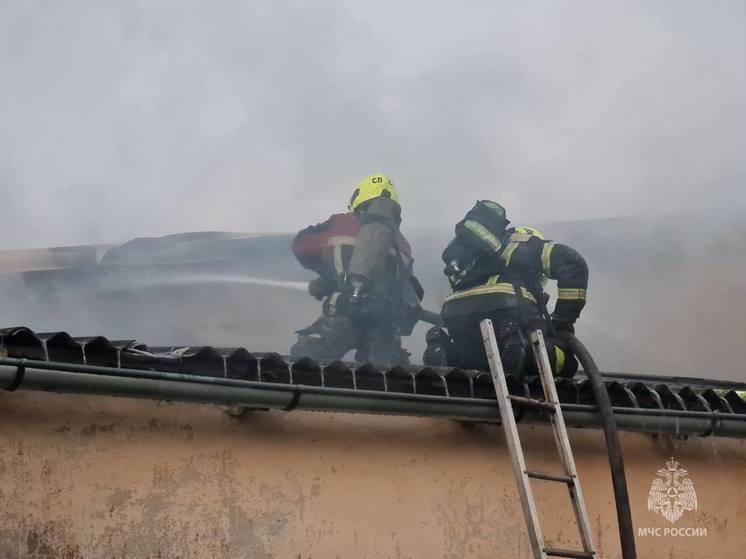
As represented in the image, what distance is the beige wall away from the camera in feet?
13.3

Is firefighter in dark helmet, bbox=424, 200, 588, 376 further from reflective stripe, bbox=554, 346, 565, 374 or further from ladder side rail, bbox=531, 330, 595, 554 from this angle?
ladder side rail, bbox=531, 330, 595, 554

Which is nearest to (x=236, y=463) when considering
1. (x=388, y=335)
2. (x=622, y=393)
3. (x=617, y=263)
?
(x=622, y=393)

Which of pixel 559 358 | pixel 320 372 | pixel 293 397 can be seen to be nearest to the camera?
pixel 293 397

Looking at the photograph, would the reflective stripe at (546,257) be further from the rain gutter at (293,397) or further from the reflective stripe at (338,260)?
the reflective stripe at (338,260)

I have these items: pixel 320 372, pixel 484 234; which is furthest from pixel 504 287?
pixel 320 372

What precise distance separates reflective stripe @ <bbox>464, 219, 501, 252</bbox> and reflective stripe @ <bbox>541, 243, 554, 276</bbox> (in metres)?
0.26

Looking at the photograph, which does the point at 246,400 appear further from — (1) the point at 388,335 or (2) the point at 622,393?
(1) the point at 388,335

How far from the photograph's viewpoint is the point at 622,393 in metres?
5.47

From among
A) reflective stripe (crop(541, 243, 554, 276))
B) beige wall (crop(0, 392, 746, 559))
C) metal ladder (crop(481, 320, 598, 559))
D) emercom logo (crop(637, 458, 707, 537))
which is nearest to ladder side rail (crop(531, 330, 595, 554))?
metal ladder (crop(481, 320, 598, 559))

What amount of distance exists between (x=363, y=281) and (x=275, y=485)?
2326 millimetres

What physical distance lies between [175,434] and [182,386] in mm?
344

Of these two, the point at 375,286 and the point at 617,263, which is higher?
the point at 617,263

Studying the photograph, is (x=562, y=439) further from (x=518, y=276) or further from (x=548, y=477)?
(x=518, y=276)

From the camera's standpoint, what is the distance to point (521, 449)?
5.00 meters
